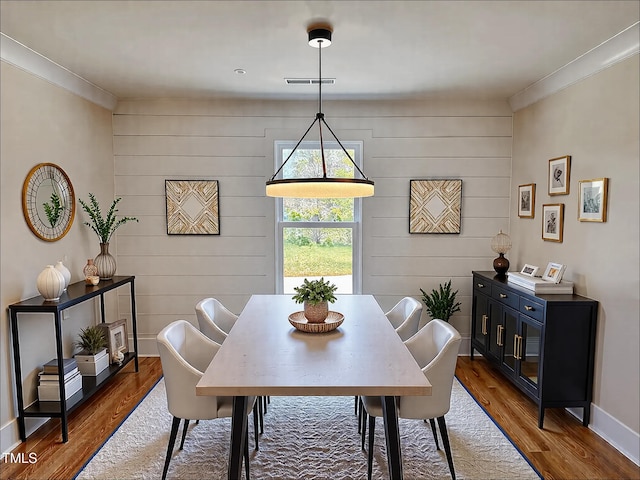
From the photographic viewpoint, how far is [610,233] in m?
2.65

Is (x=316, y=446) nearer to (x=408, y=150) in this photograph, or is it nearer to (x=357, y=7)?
A: (x=357, y=7)

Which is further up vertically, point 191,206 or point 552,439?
point 191,206

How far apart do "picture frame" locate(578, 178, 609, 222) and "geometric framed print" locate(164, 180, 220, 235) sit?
10.4 feet


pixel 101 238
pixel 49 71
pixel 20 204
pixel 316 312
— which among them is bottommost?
pixel 316 312

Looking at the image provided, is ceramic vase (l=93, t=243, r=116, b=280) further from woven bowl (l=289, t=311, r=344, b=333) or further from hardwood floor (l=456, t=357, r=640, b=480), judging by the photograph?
hardwood floor (l=456, t=357, r=640, b=480)

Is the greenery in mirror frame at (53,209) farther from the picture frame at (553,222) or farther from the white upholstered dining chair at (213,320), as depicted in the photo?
the picture frame at (553,222)

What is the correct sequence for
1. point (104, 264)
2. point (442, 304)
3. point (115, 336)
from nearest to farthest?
point (104, 264) → point (115, 336) → point (442, 304)

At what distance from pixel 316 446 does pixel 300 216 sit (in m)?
2.27

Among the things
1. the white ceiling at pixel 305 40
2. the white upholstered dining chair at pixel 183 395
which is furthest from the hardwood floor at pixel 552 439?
the white ceiling at pixel 305 40

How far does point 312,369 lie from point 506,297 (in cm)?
213

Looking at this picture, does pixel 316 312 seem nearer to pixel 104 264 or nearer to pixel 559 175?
pixel 104 264

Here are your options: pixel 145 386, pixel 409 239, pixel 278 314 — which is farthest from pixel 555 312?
pixel 145 386

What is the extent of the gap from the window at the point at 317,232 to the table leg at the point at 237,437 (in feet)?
7.70

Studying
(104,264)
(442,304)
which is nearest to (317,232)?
(442,304)
